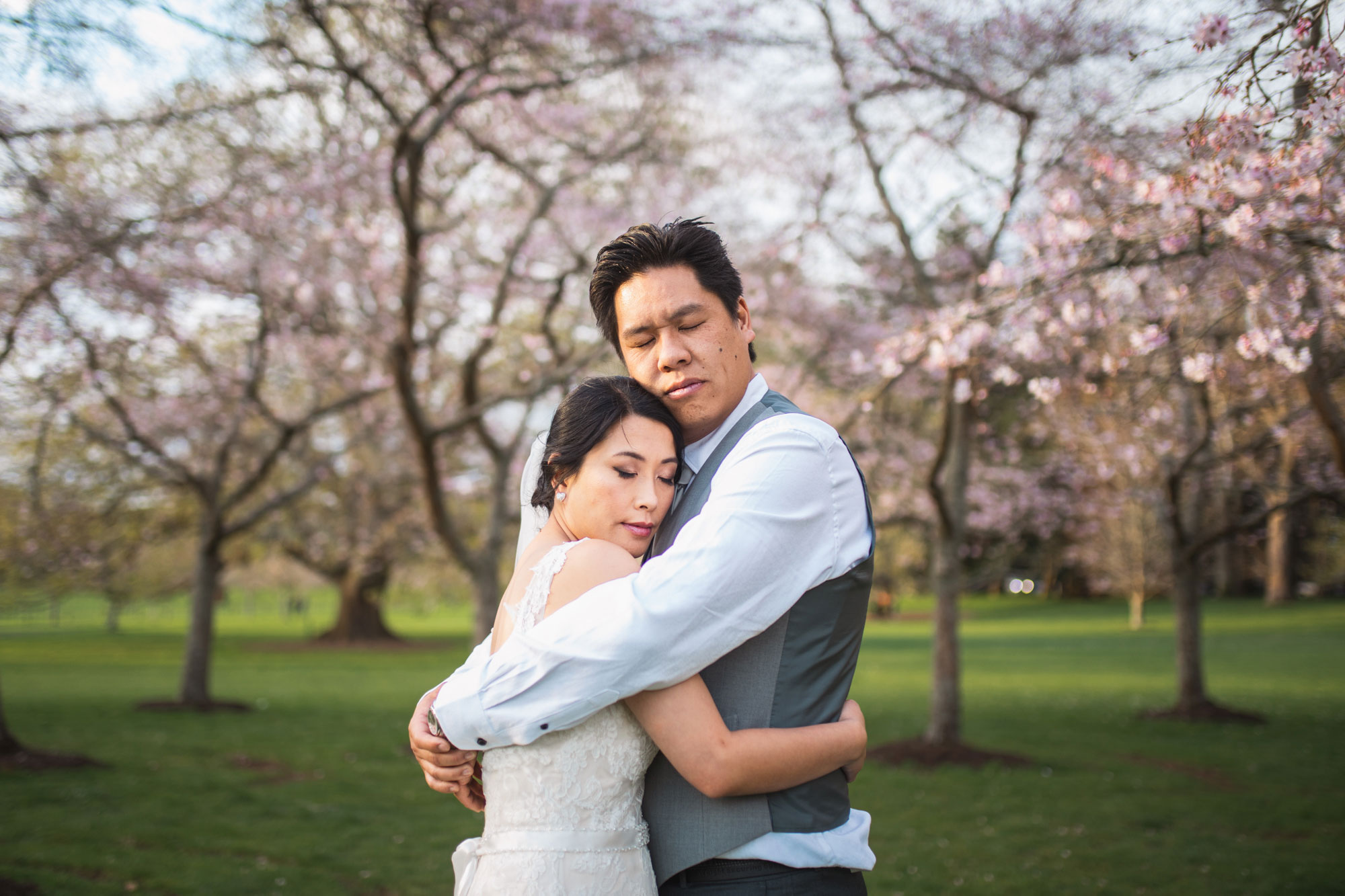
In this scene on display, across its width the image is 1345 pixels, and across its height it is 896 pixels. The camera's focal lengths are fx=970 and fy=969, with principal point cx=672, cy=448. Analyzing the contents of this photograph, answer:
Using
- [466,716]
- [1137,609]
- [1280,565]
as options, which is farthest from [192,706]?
[1280,565]

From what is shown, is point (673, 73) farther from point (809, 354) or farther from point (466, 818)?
point (466, 818)

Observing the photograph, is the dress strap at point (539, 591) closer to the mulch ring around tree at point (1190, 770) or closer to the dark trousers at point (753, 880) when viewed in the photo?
the dark trousers at point (753, 880)

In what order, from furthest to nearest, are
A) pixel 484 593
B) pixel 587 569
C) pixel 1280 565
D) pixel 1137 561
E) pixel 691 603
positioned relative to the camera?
pixel 1280 565, pixel 1137 561, pixel 484 593, pixel 587 569, pixel 691 603

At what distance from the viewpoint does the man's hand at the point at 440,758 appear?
6.05 ft

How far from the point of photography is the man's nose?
203 cm

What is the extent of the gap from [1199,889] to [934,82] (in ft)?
21.7

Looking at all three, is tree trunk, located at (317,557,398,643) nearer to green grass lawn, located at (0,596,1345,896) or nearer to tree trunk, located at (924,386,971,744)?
green grass lawn, located at (0,596,1345,896)

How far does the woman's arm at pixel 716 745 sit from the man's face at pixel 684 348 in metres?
0.65

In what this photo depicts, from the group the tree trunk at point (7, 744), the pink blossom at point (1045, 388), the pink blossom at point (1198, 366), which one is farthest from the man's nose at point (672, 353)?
the tree trunk at point (7, 744)

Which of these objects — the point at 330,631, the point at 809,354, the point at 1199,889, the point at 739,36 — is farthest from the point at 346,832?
the point at 330,631

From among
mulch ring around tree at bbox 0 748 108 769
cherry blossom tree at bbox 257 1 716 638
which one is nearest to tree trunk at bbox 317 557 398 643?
cherry blossom tree at bbox 257 1 716 638

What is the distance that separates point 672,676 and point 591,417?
2.03 feet

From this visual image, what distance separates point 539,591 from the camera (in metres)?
1.82

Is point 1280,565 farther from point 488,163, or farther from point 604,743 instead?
point 604,743
